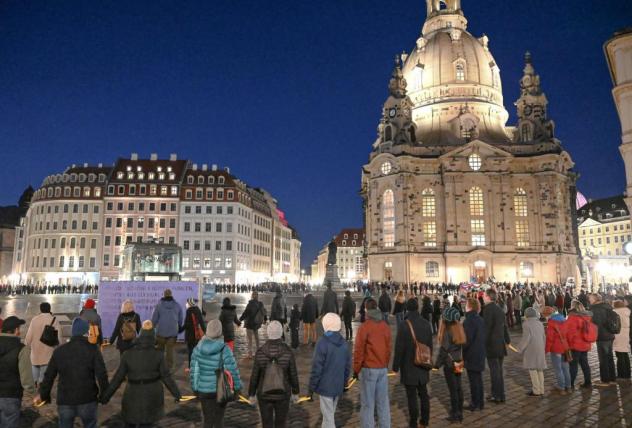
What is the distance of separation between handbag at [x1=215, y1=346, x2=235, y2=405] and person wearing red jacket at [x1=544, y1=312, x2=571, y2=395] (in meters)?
7.42

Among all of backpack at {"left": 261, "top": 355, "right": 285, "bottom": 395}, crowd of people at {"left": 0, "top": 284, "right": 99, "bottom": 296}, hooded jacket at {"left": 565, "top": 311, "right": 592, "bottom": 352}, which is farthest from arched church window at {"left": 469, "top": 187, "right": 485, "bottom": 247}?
backpack at {"left": 261, "top": 355, "right": 285, "bottom": 395}

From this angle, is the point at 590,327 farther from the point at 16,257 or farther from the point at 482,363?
the point at 16,257

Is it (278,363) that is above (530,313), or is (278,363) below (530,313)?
below

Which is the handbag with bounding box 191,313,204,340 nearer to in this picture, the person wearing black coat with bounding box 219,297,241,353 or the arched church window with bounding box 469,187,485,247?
the person wearing black coat with bounding box 219,297,241,353

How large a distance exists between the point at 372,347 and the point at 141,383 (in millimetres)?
3150

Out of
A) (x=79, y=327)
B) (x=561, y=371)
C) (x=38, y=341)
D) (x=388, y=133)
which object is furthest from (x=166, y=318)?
(x=388, y=133)

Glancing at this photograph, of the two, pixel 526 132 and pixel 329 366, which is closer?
pixel 329 366

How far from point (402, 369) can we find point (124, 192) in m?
74.0

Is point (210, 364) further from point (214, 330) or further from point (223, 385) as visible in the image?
point (214, 330)

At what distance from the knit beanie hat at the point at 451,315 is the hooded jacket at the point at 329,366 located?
2808mm

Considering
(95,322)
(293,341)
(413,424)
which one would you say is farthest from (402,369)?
(293,341)

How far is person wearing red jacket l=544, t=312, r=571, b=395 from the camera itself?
1027cm

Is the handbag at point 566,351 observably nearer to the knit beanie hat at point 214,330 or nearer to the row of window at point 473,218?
the knit beanie hat at point 214,330

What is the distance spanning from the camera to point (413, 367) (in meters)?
7.59
